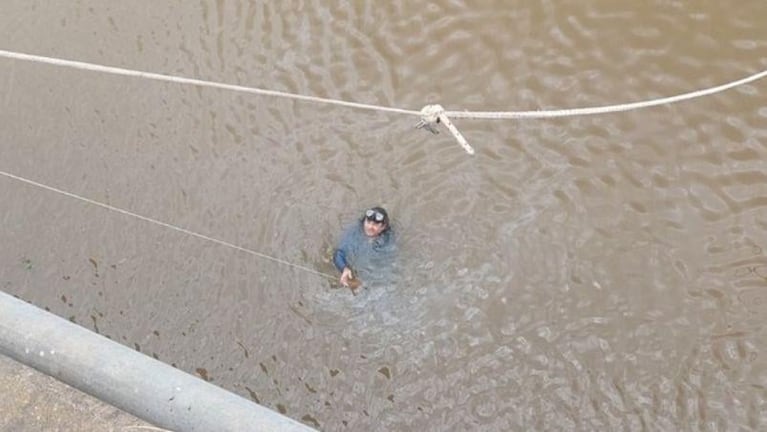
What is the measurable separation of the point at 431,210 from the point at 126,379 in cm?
290

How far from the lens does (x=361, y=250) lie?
632cm

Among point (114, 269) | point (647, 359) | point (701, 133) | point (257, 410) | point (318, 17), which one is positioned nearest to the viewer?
point (257, 410)

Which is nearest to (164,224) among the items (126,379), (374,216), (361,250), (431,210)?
(361,250)

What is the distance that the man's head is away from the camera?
19.5 ft

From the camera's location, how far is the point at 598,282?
18.8ft

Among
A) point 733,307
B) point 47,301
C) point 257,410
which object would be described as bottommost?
point 47,301

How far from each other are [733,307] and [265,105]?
3.82 metres

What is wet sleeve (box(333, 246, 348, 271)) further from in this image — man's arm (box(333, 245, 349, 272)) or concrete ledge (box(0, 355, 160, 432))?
concrete ledge (box(0, 355, 160, 432))

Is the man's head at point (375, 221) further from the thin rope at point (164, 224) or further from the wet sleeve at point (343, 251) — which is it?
the thin rope at point (164, 224)

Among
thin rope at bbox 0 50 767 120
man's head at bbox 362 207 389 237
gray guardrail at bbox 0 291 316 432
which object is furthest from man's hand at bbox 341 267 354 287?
gray guardrail at bbox 0 291 316 432

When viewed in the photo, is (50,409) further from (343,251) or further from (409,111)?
(343,251)

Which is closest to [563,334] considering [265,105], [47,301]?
[265,105]

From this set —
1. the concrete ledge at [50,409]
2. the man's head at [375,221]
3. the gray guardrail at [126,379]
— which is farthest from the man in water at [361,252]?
the concrete ledge at [50,409]

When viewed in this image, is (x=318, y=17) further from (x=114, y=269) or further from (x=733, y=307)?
(x=733, y=307)
